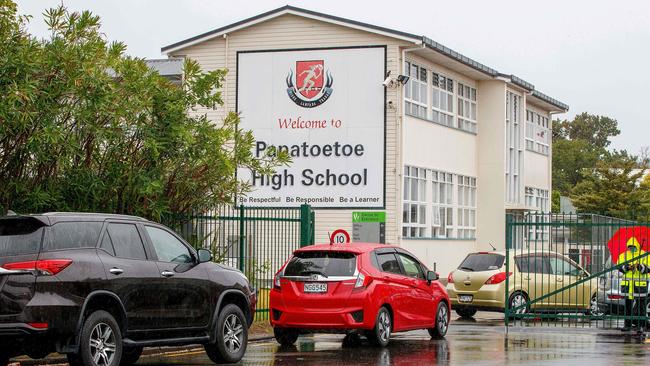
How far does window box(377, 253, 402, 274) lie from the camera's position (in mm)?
18672

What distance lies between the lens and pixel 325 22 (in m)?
38.4

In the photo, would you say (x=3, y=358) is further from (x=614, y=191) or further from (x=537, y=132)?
(x=614, y=191)

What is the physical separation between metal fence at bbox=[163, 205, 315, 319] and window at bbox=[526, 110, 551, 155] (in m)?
30.2

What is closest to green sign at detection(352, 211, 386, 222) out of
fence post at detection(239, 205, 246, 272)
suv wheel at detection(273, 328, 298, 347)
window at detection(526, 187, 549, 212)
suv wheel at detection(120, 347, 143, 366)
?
window at detection(526, 187, 549, 212)

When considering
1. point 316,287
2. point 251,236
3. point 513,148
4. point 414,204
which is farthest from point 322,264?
point 513,148

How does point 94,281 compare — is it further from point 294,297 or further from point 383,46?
point 383,46

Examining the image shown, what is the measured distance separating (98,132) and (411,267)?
541 centimetres

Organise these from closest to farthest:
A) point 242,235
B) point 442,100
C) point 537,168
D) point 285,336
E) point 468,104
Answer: point 285,336 < point 242,235 < point 442,100 < point 468,104 < point 537,168

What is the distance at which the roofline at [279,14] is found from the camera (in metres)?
37.6

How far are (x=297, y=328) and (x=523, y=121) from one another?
32642 millimetres

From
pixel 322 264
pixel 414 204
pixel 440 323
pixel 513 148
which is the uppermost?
pixel 513 148

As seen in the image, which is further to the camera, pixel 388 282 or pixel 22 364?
pixel 388 282

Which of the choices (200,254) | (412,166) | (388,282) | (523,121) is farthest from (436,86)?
(200,254)

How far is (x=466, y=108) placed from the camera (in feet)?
149
